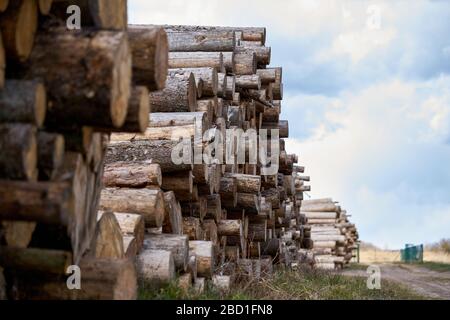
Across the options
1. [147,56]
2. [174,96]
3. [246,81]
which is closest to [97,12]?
[147,56]

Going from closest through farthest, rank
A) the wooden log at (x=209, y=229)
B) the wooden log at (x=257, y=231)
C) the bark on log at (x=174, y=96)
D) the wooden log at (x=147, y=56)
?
the wooden log at (x=147, y=56) < the bark on log at (x=174, y=96) < the wooden log at (x=209, y=229) < the wooden log at (x=257, y=231)

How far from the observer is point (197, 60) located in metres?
9.28

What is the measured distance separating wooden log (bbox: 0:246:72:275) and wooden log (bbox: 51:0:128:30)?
4.14ft

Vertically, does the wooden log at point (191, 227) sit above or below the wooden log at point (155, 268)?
above

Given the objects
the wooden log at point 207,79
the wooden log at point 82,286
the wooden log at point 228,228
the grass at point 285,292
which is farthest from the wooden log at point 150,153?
the wooden log at point 82,286

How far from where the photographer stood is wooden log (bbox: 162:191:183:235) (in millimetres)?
6602

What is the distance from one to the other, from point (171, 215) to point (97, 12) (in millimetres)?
3076

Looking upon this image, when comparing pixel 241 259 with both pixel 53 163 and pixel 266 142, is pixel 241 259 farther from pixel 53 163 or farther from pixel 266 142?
pixel 53 163

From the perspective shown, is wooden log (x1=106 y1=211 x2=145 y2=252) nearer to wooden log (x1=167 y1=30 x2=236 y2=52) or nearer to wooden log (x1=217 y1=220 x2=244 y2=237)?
wooden log (x1=217 y1=220 x2=244 y2=237)

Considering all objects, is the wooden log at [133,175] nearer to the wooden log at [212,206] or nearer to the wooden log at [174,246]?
the wooden log at [174,246]

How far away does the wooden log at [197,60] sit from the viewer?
926 cm

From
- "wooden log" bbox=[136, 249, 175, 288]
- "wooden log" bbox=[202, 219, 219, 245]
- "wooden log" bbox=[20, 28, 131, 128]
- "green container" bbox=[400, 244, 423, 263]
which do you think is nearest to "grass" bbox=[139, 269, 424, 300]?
"wooden log" bbox=[136, 249, 175, 288]

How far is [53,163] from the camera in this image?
349cm
